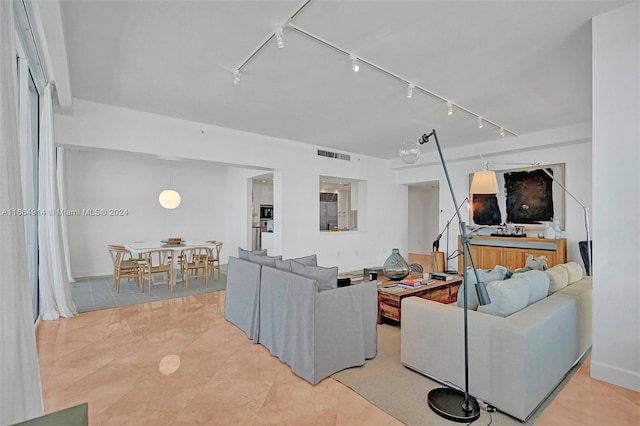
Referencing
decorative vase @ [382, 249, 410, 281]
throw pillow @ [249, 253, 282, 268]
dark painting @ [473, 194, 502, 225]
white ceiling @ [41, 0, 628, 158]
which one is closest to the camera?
white ceiling @ [41, 0, 628, 158]

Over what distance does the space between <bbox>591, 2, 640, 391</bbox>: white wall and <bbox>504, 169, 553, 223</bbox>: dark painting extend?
399cm

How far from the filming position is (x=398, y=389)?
2.46m

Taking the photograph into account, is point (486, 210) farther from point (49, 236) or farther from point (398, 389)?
Result: point (49, 236)

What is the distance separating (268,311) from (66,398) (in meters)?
1.64

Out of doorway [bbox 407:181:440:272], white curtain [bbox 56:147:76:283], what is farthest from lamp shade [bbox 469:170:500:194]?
white curtain [bbox 56:147:76:283]

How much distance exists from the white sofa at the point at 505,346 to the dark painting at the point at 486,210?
3.95 meters

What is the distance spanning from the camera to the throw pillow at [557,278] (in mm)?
2971

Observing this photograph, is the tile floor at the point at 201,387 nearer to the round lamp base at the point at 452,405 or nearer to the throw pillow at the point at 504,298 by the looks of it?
the round lamp base at the point at 452,405

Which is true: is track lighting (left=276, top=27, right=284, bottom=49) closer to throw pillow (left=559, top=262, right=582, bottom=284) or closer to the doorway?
throw pillow (left=559, top=262, right=582, bottom=284)

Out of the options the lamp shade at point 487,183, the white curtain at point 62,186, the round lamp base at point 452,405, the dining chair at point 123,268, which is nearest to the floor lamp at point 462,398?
the round lamp base at point 452,405

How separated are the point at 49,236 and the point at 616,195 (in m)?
5.92

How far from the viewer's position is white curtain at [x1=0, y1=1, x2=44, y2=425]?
1.22 metres

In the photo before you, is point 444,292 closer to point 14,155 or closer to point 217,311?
point 217,311

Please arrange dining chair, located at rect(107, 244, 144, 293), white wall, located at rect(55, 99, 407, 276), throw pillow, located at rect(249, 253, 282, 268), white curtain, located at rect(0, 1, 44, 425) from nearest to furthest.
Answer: white curtain, located at rect(0, 1, 44, 425)
throw pillow, located at rect(249, 253, 282, 268)
white wall, located at rect(55, 99, 407, 276)
dining chair, located at rect(107, 244, 144, 293)
